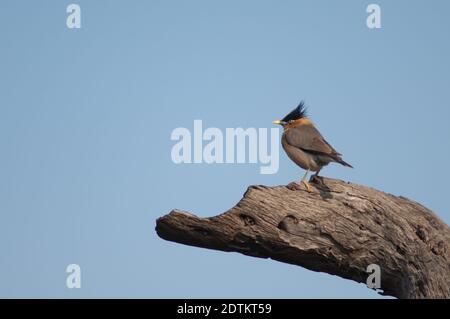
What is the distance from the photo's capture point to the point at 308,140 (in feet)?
41.8

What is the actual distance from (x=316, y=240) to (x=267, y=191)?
926mm

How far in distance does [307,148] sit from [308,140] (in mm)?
198

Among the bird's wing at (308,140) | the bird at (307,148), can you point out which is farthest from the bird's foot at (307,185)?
the bird's wing at (308,140)

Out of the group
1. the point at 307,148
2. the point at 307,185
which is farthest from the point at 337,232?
the point at 307,148

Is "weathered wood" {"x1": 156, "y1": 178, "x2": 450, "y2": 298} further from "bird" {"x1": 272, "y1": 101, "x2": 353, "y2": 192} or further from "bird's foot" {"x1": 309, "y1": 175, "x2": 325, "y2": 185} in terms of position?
"bird" {"x1": 272, "y1": 101, "x2": 353, "y2": 192}

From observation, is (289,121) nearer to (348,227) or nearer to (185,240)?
(348,227)

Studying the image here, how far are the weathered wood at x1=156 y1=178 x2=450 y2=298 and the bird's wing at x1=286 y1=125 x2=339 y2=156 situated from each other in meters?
0.73

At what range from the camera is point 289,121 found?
543 inches

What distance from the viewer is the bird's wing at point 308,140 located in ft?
40.7

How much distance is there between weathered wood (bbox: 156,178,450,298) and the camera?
34.3ft

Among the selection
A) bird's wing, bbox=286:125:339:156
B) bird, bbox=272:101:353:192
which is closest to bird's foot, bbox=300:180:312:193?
bird, bbox=272:101:353:192

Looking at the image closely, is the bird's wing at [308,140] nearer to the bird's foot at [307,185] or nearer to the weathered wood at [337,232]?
the weathered wood at [337,232]
